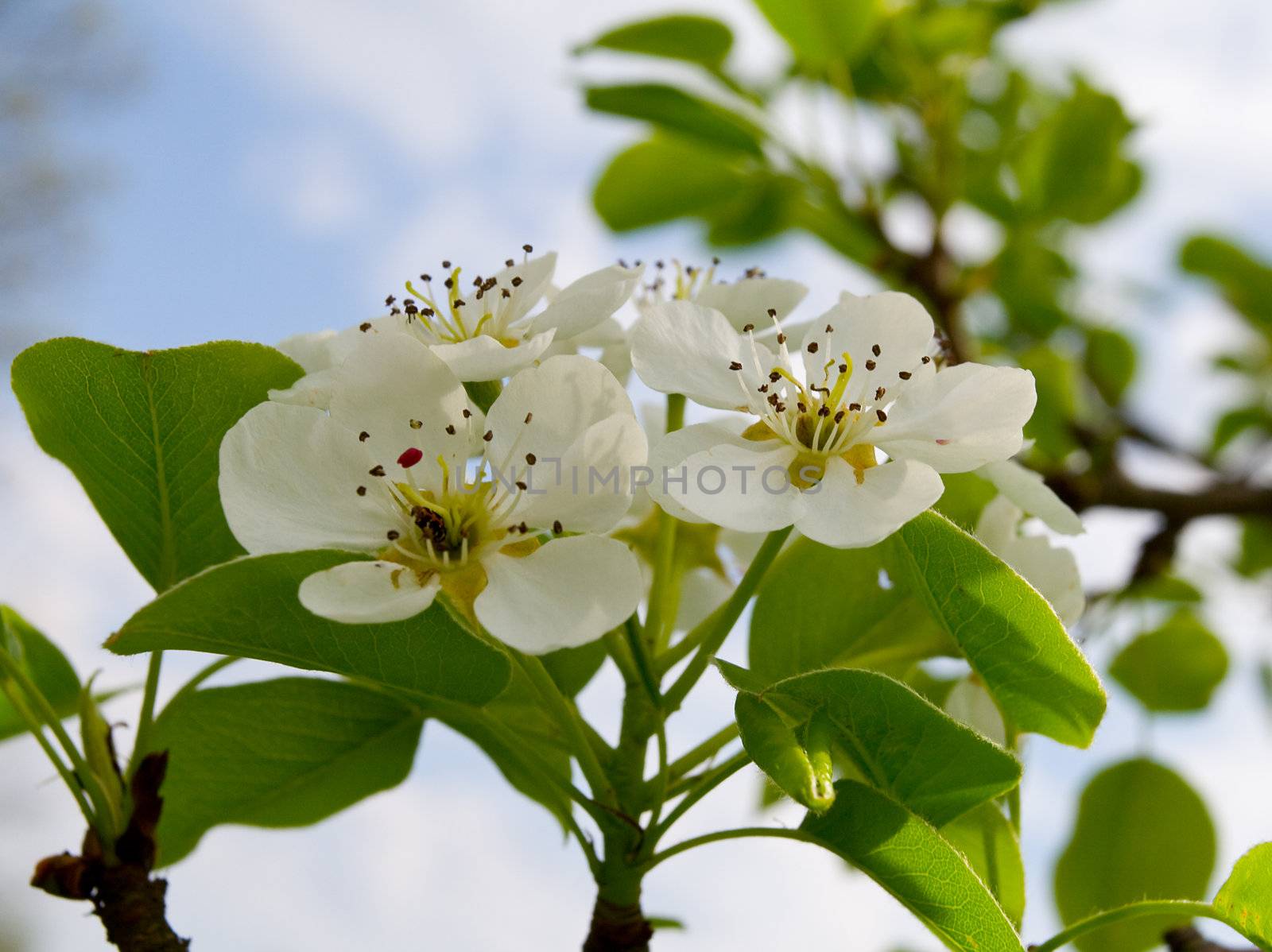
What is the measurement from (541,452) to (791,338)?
336mm

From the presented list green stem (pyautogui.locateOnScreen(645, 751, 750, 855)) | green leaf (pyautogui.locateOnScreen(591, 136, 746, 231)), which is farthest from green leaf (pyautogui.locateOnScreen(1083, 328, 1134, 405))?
green stem (pyautogui.locateOnScreen(645, 751, 750, 855))

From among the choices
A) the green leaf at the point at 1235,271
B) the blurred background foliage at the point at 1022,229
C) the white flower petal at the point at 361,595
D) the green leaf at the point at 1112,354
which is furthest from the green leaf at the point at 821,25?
the white flower petal at the point at 361,595

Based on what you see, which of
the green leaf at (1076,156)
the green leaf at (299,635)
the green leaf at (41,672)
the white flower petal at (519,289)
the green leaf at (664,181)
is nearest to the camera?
the green leaf at (299,635)

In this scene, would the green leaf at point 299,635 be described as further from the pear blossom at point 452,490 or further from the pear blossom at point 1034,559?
the pear blossom at point 1034,559

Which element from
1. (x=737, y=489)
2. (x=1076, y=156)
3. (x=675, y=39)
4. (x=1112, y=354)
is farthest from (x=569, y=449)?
(x=1112, y=354)

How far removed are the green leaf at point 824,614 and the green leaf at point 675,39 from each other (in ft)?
4.17

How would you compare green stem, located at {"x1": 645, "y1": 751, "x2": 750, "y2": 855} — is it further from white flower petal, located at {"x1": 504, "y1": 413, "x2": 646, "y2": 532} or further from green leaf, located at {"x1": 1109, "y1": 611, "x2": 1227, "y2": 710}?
green leaf, located at {"x1": 1109, "y1": 611, "x2": 1227, "y2": 710}

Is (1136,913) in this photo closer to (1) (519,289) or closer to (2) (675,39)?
(1) (519,289)

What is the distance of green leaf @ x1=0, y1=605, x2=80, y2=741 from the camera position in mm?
1262

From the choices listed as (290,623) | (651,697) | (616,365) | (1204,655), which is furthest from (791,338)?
(1204,655)

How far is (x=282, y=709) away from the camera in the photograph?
1.23 metres

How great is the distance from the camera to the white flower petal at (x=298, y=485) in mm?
932

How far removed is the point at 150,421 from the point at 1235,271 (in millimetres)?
2637

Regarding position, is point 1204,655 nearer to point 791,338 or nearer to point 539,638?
point 791,338
